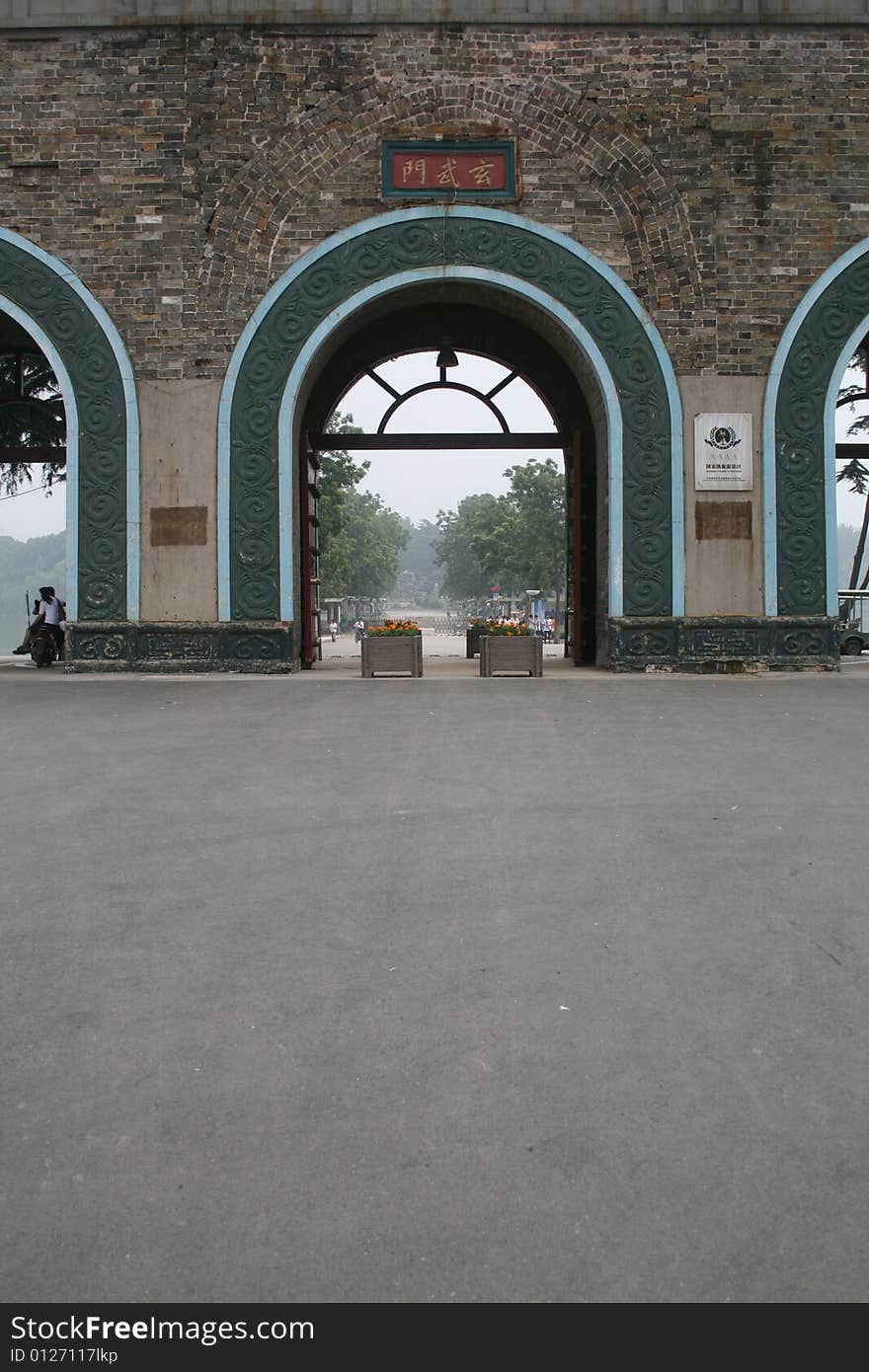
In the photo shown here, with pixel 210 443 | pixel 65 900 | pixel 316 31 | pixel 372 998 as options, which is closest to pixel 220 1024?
pixel 372 998

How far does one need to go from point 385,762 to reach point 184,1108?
15.5 feet

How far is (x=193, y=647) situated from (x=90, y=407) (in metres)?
3.38

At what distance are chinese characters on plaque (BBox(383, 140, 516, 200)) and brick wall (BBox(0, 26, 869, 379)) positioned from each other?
0.24 m

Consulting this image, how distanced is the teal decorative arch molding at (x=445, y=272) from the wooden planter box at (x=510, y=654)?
1442 millimetres

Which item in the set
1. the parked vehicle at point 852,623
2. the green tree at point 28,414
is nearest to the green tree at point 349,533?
the green tree at point 28,414

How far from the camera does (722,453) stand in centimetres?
1418

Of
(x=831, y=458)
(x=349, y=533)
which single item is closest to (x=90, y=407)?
(x=831, y=458)

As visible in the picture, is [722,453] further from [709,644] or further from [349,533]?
[349,533]

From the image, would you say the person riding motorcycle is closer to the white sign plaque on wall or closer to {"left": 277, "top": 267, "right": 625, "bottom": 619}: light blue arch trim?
{"left": 277, "top": 267, "right": 625, "bottom": 619}: light blue arch trim

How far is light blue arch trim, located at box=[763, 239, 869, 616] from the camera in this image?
1412cm

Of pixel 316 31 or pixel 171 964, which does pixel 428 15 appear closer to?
pixel 316 31

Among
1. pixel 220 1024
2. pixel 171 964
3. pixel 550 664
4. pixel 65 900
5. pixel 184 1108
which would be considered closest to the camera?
pixel 184 1108
